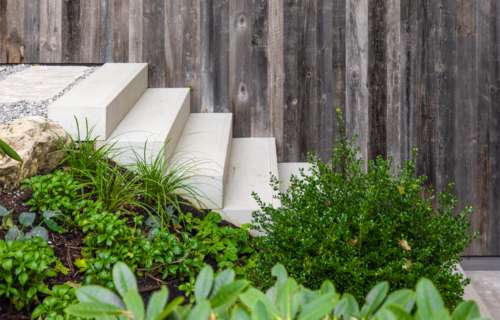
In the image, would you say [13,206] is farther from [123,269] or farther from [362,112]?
[362,112]

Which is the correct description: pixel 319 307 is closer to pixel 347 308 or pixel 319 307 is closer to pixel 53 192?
pixel 347 308

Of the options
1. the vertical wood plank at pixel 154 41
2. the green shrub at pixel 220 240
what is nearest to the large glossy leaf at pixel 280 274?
the green shrub at pixel 220 240

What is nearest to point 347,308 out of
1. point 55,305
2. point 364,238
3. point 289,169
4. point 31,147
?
point 364,238

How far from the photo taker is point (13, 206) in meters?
2.14

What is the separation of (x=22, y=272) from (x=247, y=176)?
4.61 ft

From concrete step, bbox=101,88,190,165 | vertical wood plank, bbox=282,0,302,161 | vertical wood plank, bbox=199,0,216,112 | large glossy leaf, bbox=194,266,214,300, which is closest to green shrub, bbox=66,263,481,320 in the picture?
large glossy leaf, bbox=194,266,214,300

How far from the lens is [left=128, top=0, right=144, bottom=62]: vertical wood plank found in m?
3.48

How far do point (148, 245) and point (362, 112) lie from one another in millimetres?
1842

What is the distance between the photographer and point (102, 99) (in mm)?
2730

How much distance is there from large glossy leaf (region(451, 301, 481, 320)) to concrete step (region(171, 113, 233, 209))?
196cm

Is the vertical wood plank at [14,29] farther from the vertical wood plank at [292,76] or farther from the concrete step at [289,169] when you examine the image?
the concrete step at [289,169]

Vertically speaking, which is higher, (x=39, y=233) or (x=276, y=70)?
(x=276, y=70)

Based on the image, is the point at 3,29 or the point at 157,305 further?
the point at 3,29

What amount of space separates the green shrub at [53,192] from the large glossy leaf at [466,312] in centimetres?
183
